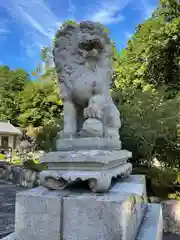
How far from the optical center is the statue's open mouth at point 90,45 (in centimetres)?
225

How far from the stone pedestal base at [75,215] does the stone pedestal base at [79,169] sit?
6 centimetres

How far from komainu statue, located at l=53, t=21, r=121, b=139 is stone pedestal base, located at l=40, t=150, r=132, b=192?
33cm

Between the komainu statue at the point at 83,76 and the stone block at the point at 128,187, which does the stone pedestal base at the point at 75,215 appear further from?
the komainu statue at the point at 83,76

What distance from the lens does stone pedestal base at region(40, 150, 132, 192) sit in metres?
1.74

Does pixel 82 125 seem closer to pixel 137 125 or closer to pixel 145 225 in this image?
pixel 145 225

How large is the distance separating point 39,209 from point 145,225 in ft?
3.45

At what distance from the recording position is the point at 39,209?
176cm

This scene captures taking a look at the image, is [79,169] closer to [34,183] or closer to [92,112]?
[92,112]

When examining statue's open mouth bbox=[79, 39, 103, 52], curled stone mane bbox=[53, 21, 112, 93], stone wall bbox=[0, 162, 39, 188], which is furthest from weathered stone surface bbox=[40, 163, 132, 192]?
stone wall bbox=[0, 162, 39, 188]

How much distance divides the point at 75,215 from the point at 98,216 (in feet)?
0.54

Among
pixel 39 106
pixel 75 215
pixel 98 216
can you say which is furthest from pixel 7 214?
pixel 39 106

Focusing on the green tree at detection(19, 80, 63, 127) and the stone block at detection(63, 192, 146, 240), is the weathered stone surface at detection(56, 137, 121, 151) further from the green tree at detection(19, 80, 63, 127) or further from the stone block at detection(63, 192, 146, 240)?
the green tree at detection(19, 80, 63, 127)

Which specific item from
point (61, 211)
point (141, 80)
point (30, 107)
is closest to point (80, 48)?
point (61, 211)

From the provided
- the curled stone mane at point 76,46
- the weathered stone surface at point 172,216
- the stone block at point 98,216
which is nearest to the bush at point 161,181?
the weathered stone surface at point 172,216
